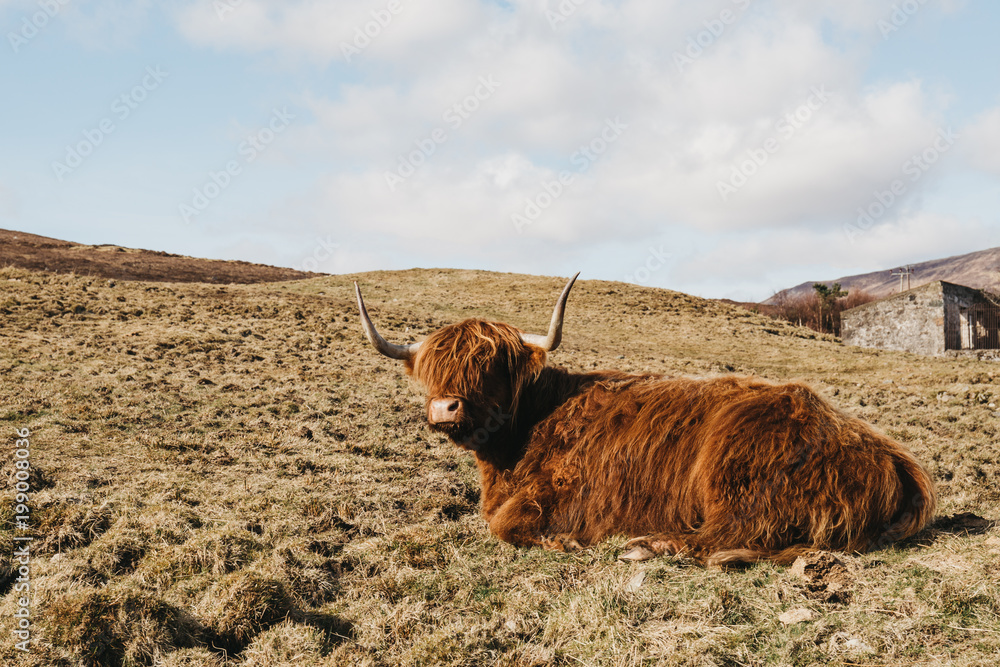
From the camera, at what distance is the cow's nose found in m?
4.16

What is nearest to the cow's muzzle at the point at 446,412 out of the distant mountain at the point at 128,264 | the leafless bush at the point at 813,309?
the distant mountain at the point at 128,264

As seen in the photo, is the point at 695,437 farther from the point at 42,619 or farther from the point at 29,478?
the point at 29,478

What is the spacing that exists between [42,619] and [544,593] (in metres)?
2.52

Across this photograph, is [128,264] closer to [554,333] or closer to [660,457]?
[554,333]

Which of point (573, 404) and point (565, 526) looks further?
point (573, 404)

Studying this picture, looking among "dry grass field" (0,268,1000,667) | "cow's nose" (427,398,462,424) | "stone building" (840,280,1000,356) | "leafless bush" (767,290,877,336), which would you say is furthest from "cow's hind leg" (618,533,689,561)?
"leafless bush" (767,290,877,336)

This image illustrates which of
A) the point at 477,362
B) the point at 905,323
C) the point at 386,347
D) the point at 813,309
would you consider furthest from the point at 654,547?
the point at 813,309

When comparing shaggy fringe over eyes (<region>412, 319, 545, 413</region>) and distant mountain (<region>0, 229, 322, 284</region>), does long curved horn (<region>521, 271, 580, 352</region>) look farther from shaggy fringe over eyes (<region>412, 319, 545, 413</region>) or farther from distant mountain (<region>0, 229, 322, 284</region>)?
Answer: distant mountain (<region>0, 229, 322, 284</region>)

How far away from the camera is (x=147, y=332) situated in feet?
44.8

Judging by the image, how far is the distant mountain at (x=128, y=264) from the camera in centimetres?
2984

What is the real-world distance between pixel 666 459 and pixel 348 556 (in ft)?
7.29

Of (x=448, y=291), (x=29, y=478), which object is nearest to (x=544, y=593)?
(x=29, y=478)

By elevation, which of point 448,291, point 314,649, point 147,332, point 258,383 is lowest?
point 314,649

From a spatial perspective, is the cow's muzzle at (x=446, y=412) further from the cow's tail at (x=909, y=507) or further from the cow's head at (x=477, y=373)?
the cow's tail at (x=909, y=507)
